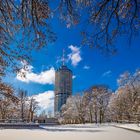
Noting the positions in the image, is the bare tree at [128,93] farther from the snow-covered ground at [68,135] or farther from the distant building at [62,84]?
the distant building at [62,84]

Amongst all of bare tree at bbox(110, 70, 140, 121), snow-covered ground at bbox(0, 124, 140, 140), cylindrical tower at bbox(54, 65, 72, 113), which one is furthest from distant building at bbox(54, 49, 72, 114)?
snow-covered ground at bbox(0, 124, 140, 140)

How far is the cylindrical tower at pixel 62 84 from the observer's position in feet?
369

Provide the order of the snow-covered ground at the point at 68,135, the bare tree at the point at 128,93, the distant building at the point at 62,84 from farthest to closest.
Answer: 1. the distant building at the point at 62,84
2. the bare tree at the point at 128,93
3. the snow-covered ground at the point at 68,135

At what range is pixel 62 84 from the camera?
125000 mm

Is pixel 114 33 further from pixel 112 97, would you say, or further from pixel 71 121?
pixel 71 121

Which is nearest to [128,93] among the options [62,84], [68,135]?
[68,135]

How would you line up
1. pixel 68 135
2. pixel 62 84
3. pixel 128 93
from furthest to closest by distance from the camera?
pixel 62 84, pixel 128 93, pixel 68 135

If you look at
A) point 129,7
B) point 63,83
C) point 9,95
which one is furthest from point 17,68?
point 63,83

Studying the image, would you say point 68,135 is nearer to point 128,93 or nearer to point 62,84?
point 128,93

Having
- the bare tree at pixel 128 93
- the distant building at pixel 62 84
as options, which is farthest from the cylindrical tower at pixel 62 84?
the bare tree at pixel 128 93

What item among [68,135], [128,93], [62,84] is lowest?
[68,135]

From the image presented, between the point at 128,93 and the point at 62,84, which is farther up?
the point at 62,84

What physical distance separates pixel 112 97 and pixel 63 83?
60.2 meters

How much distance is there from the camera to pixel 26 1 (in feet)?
22.2
